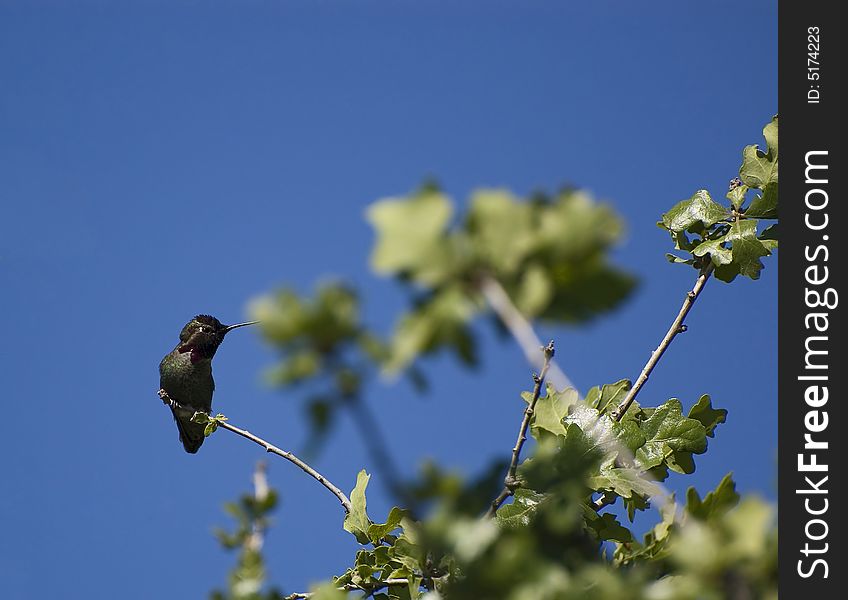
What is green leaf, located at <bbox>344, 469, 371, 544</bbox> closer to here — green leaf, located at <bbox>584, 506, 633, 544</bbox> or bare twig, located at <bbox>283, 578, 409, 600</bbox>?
bare twig, located at <bbox>283, 578, 409, 600</bbox>

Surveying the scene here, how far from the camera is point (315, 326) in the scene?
1437mm

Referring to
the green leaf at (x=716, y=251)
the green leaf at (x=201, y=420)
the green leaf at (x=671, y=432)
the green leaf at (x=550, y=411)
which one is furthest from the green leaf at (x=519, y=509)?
the green leaf at (x=201, y=420)

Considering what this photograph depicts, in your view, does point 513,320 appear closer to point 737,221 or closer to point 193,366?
point 737,221

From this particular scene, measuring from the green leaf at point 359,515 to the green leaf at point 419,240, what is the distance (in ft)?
7.12

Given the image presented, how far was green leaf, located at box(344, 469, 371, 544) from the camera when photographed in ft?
11.3

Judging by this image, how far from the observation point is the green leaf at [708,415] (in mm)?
3631

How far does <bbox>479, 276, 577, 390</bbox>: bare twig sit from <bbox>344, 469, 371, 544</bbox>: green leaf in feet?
6.82

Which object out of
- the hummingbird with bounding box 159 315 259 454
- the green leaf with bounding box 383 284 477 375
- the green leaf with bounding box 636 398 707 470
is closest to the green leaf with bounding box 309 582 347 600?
the green leaf with bounding box 383 284 477 375

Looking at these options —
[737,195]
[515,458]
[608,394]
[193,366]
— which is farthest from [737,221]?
[193,366]

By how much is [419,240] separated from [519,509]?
191 cm

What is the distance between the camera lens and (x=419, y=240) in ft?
4.69

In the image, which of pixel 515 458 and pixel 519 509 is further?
pixel 519 509

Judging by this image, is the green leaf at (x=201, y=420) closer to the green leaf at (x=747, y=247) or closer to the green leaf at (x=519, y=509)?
the green leaf at (x=519, y=509)

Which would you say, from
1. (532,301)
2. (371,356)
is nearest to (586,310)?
(532,301)
